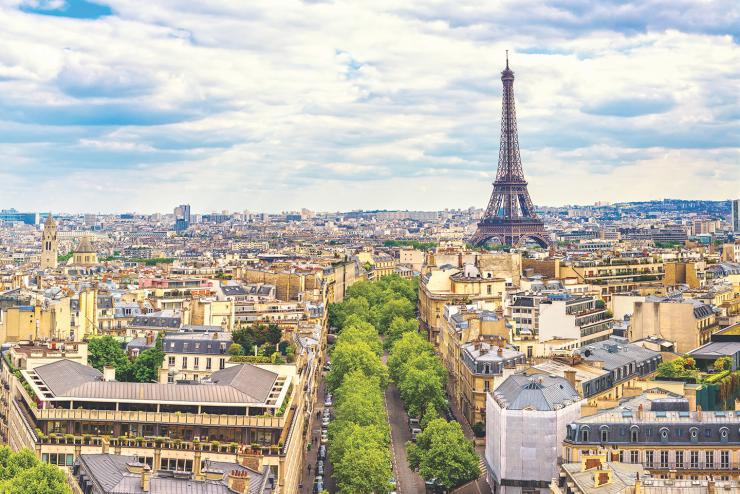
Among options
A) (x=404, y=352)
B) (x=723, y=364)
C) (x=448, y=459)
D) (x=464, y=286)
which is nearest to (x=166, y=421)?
(x=448, y=459)

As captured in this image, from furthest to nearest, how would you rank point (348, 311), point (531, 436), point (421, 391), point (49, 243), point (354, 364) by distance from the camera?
point (49, 243) < point (348, 311) < point (354, 364) < point (421, 391) < point (531, 436)

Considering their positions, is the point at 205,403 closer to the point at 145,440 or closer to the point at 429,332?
the point at 145,440

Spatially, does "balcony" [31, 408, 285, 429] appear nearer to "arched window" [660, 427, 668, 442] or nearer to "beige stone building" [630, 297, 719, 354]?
"arched window" [660, 427, 668, 442]

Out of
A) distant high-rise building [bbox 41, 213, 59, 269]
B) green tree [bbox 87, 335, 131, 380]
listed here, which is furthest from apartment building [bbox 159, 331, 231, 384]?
distant high-rise building [bbox 41, 213, 59, 269]

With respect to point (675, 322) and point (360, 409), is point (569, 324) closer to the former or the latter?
point (675, 322)

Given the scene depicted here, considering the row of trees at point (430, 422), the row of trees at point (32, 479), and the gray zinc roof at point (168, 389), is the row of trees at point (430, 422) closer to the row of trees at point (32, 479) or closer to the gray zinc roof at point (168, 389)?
the gray zinc roof at point (168, 389)

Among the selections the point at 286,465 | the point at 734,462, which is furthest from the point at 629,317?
the point at 286,465

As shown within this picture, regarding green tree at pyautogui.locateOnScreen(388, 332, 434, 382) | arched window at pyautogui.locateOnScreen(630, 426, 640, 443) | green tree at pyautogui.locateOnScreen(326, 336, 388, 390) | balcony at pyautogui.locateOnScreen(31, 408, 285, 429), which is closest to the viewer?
balcony at pyautogui.locateOnScreen(31, 408, 285, 429)
